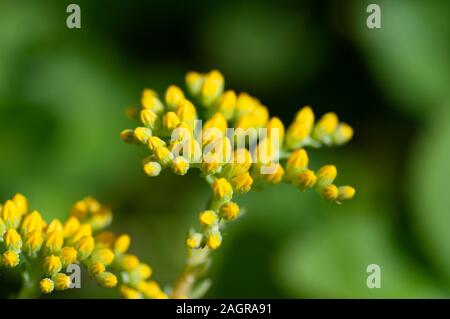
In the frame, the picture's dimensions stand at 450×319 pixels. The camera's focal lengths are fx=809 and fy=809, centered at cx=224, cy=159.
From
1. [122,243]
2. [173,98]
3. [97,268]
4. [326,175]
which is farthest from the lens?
[173,98]

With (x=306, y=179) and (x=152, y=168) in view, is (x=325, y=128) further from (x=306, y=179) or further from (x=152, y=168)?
(x=152, y=168)

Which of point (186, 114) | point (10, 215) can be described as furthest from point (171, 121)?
point (10, 215)

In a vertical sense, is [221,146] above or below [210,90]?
below

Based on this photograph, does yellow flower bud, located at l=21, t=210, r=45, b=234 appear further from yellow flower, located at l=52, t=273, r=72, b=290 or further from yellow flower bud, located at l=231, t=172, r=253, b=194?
yellow flower bud, located at l=231, t=172, r=253, b=194

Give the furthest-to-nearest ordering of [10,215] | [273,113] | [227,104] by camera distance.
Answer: [273,113] → [227,104] → [10,215]

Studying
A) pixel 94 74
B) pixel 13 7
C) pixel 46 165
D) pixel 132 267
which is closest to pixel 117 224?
pixel 46 165

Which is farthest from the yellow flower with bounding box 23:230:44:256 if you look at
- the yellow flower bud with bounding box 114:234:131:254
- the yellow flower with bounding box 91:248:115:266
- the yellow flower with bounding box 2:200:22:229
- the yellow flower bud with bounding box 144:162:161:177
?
the yellow flower bud with bounding box 144:162:161:177

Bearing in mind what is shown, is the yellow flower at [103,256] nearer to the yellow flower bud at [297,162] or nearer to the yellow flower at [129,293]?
the yellow flower at [129,293]
